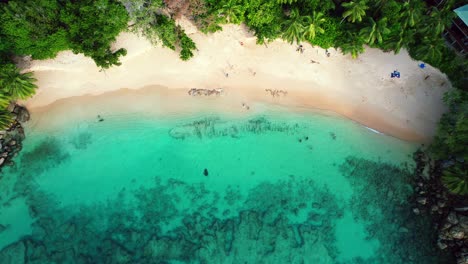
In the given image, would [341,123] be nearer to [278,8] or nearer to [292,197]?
[292,197]

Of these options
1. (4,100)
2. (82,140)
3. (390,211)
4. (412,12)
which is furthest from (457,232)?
(4,100)

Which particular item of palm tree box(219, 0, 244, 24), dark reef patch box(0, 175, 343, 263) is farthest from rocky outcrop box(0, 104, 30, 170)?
palm tree box(219, 0, 244, 24)

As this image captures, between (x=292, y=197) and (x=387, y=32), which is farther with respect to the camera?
(x=292, y=197)

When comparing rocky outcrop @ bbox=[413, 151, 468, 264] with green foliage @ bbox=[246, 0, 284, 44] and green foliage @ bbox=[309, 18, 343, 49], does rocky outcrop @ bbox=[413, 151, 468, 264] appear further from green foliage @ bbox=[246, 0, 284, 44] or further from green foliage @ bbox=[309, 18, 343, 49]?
green foliage @ bbox=[246, 0, 284, 44]

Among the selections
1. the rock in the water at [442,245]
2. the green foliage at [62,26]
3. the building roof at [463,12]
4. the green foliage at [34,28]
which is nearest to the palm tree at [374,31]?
the building roof at [463,12]

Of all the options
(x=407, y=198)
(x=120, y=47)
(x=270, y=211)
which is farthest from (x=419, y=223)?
(x=120, y=47)

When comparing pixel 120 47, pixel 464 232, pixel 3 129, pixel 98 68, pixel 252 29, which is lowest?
pixel 464 232
